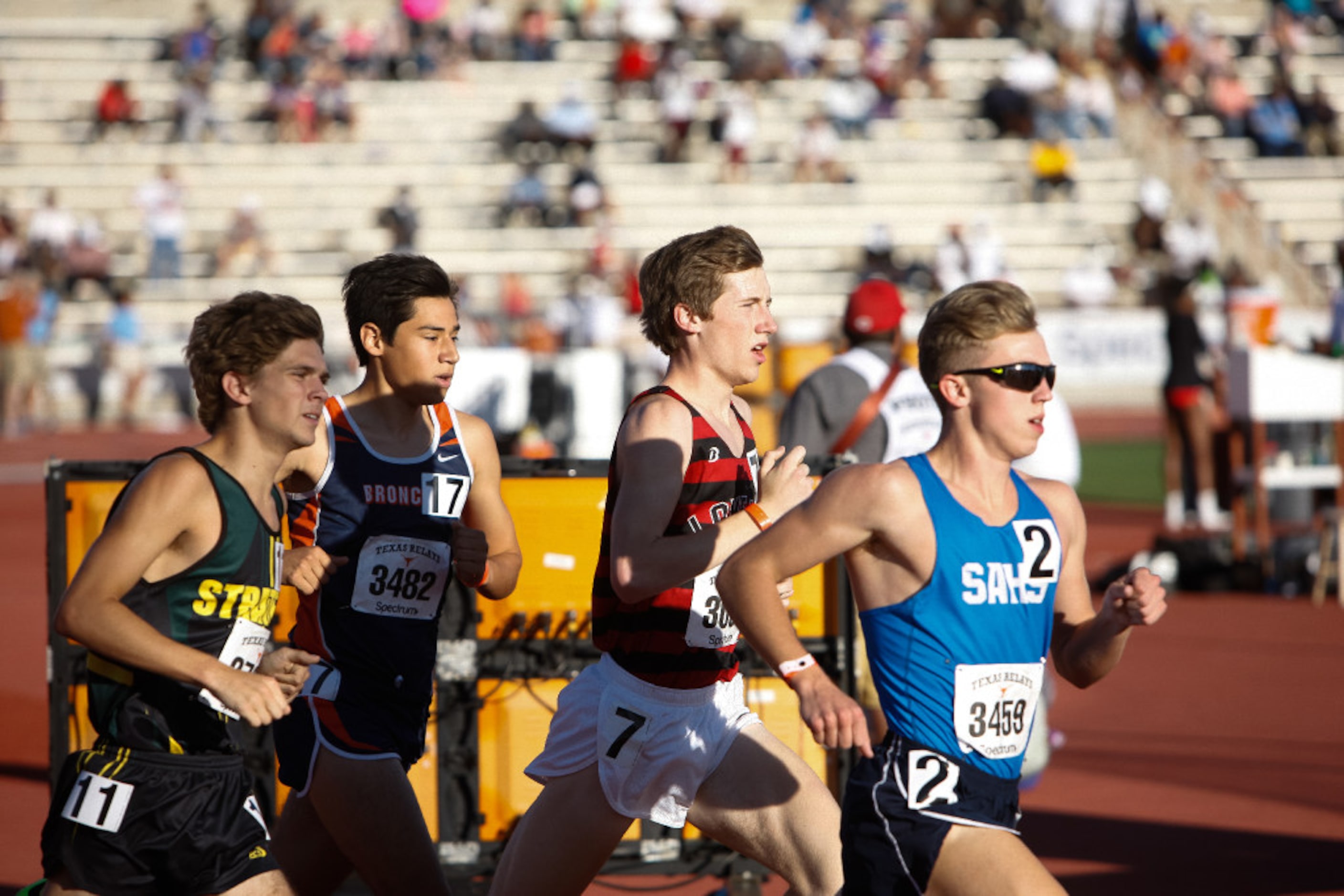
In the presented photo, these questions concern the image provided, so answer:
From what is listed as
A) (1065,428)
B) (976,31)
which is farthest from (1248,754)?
(976,31)

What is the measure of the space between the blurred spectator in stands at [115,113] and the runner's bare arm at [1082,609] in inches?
1177

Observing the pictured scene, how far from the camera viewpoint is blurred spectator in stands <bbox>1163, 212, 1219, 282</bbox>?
102ft

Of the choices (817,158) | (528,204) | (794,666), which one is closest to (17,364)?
(528,204)

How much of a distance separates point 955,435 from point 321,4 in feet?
114

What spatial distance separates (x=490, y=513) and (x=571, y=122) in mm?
27799

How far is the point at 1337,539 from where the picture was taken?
39.2 feet

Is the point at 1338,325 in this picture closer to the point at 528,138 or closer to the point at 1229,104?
the point at 528,138

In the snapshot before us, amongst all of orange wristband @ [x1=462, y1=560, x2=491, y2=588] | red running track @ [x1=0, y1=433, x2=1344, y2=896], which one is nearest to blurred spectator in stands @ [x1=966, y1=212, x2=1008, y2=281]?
red running track @ [x1=0, y1=433, x2=1344, y2=896]

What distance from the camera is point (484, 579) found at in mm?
4496

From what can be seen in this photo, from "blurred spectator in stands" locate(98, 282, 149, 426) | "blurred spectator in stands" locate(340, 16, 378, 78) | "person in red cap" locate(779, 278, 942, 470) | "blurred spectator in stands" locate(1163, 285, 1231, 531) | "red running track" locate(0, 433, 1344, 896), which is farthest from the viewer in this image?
"blurred spectator in stands" locate(340, 16, 378, 78)

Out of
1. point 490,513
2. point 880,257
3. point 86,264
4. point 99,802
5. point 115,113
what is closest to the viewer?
point 99,802

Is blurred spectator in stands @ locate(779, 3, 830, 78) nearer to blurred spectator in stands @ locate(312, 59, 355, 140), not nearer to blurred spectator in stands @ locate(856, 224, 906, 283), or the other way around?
blurred spectator in stands @ locate(856, 224, 906, 283)

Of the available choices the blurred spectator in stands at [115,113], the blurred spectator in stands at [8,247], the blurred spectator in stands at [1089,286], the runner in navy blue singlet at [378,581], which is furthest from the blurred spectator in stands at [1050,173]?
the runner in navy blue singlet at [378,581]

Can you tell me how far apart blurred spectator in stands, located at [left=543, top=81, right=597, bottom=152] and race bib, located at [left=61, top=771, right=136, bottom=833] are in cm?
2888
